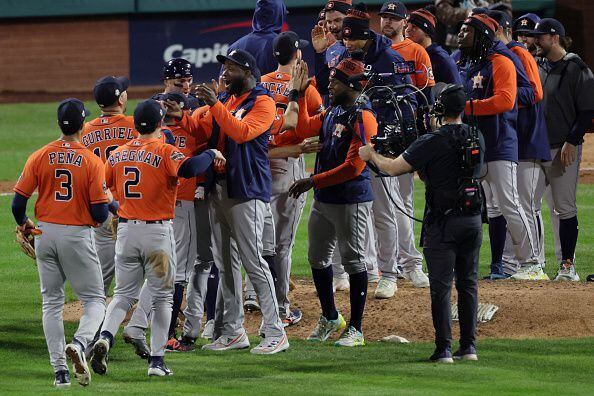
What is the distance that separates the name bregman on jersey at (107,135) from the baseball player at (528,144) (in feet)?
11.3

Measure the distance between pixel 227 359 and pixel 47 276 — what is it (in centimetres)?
139

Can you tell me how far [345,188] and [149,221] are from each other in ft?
5.05

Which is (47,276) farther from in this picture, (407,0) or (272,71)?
(407,0)

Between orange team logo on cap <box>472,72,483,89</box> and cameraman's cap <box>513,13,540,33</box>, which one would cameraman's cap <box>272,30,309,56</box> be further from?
cameraman's cap <box>513,13,540,33</box>

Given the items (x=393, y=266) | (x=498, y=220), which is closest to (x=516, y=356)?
(x=393, y=266)

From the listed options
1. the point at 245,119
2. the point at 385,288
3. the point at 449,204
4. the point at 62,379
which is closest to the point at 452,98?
the point at 449,204

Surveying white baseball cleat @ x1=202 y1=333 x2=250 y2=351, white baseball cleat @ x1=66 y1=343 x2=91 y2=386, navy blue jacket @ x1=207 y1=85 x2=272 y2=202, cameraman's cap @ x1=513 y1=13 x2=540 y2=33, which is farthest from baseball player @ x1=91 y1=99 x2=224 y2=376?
cameraman's cap @ x1=513 y1=13 x2=540 y2=33

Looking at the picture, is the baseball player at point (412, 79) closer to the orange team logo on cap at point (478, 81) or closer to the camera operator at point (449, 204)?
the orange team logo on cap at point (478, 81)

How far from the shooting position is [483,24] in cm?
997

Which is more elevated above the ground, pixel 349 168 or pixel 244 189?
pixel 349 168

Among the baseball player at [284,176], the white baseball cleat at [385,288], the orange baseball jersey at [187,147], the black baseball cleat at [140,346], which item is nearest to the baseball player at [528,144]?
the white baseball cleat at [385,288]

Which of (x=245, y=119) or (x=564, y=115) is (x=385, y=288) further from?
(x=564, y=115)

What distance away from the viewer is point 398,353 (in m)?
8.30

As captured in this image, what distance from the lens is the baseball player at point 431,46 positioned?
10.2 m
